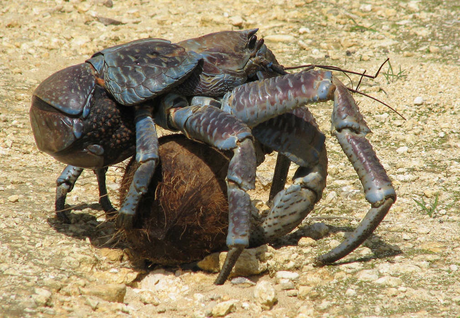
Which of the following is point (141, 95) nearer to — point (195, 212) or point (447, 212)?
point (195, 212)

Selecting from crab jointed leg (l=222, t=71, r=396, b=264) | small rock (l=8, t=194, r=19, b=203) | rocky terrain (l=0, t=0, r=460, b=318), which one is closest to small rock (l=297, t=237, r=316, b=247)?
rocky terrain (l=0, t=0, r=460, b=318)

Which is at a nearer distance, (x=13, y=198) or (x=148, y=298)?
(x=148, y=298)

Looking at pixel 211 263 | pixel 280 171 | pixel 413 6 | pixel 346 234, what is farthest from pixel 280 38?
pixel 211 263

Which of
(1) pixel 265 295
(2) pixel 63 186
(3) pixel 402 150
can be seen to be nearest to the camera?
(1) pixel 265 295

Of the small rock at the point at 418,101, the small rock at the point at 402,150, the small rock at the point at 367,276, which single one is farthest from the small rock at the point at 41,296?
the small rock at the point at 418,101

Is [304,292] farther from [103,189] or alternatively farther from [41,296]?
[103,189]

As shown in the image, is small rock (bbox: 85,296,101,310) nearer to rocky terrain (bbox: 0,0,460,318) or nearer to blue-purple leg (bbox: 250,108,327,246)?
rocky terrain (bbox: 0,0,460,318)

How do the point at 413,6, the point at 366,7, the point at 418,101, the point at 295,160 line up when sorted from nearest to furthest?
the point at 295,160, the point at 418,101, the point at 413,6, the point at 366,7
